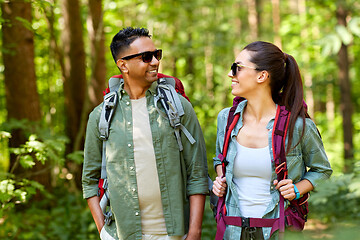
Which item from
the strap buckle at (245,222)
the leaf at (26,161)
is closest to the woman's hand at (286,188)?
the strap buckle at (245,222)

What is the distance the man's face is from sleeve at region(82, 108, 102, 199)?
40cm

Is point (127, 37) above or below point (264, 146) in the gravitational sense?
above

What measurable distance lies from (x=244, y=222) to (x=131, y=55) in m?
1.47

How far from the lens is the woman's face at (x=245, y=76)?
283 cm

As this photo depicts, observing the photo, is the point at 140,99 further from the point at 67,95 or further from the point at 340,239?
the point at 67,95

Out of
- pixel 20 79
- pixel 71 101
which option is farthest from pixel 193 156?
pixel 71 101

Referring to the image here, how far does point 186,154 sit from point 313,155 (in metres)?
0.91

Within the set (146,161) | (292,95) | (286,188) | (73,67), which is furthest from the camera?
(73,67)

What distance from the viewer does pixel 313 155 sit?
2742 millimetres

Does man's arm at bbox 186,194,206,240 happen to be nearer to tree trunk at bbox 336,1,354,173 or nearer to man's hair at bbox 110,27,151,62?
man's hair at bbox 110,27,151,62

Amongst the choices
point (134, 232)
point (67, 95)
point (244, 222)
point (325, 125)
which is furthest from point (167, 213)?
point (325, 125)

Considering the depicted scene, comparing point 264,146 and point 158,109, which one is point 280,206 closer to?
point 264,146

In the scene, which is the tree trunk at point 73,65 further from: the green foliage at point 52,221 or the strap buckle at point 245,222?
the strap buckle at point 245,222

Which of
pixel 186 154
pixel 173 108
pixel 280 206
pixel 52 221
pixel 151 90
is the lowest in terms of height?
pixel 52 221
